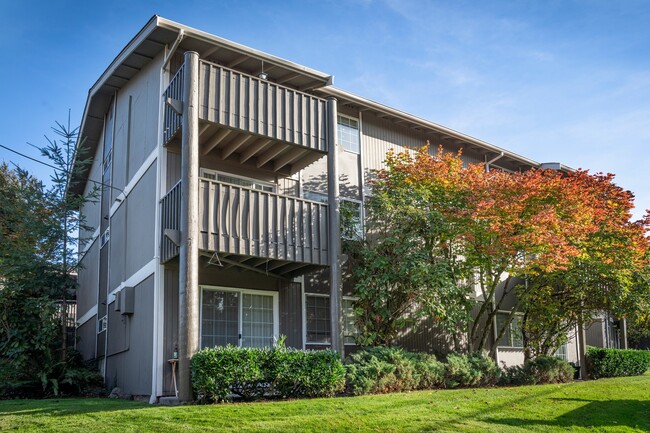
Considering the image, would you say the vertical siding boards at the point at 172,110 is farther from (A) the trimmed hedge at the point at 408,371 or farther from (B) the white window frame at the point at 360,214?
(A) the trimmed hedge at the point at 408,371

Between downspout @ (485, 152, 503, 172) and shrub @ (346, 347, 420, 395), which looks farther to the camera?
downspout @ (485, 152, 503, 172)

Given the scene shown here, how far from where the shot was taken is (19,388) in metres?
15.6

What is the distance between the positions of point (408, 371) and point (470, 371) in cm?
213

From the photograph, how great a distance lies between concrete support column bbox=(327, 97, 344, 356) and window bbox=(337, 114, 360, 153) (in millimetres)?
2764

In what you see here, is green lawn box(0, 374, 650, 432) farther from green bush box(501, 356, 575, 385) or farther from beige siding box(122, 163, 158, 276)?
beige siding box(122, 163, 158, 276)

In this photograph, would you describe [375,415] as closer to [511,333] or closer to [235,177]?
[235,177]

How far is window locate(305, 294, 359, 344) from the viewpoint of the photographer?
15969mm

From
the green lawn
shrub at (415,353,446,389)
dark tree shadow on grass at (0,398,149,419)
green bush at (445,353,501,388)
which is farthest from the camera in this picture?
green bush at (445,353,501,388)

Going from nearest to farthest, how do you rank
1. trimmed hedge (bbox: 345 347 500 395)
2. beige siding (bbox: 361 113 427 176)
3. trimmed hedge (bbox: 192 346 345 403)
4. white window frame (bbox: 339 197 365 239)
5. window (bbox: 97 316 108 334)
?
trimmed hedge (bbox: 192 346 345 403) < trimmed hedge (bbox: 345 347 500 395) < white window frame (bbox: 339 197 365 239) < window (bbox: 97 316 108 334) < beige siding (bbox: 361 113 427 176)

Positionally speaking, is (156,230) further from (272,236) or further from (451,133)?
(451,133)

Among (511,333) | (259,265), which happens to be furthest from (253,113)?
(511,333)

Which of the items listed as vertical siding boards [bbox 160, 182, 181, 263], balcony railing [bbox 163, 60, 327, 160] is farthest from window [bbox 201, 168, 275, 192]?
vertical siding boards [bbox 160, 182, 181, 263]

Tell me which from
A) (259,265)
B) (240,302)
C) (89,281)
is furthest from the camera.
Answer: (89,281)

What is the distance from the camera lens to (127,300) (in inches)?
595
